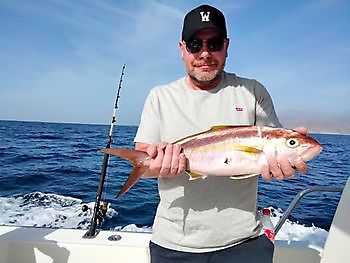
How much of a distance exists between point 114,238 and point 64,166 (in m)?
11.9

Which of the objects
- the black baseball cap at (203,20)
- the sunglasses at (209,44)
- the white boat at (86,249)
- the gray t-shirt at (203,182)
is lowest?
the white boat at (86,249)

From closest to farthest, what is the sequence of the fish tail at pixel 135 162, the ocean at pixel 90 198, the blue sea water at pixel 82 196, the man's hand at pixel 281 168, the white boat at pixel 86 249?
1. the man's hand at pixel 281 168
2. the fish tail at pixel 135 162
3. the white boat at pixel 86 249
4. the ocean at pixel 90 198
5. the blue sea water at pixel 82 196

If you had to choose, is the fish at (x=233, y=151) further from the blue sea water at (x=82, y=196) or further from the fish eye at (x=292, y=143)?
the blue sea water at (x=82, y=196)

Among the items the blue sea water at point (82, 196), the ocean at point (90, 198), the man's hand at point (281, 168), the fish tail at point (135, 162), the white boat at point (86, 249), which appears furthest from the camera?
the blue sea water at point (82, 196)

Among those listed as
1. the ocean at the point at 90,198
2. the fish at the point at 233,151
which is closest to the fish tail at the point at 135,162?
the fish at the point at 233,151

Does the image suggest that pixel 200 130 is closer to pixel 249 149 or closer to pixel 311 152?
pixel 249 149

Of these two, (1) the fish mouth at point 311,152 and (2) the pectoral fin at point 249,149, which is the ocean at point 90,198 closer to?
(1) the fish mouth at point 311,152

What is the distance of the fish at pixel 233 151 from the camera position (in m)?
1.89

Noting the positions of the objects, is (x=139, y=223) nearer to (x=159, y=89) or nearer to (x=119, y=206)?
(x=119, y=206)

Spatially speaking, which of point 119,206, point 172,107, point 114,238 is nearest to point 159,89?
point 172,107

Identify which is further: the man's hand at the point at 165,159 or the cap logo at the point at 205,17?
the cap logo at the point at 205,17

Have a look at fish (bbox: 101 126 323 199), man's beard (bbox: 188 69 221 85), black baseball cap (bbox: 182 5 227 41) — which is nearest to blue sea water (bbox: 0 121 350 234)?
fish (bbox: 101 126 323 199)

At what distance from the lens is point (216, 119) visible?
7.02 feet

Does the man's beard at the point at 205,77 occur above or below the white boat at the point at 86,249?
above
